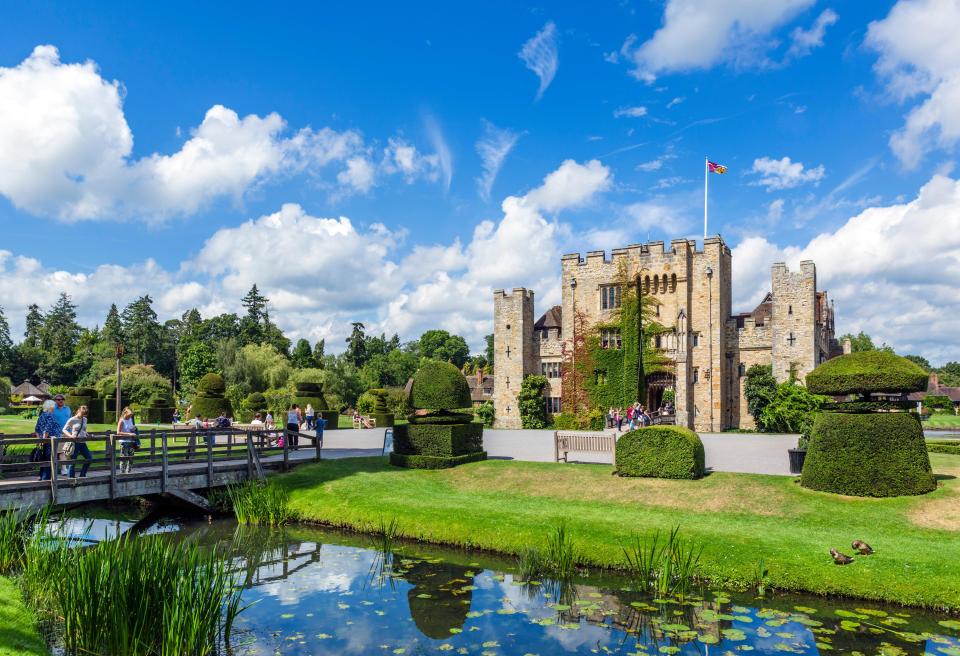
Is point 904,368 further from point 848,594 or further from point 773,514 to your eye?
point 848,594

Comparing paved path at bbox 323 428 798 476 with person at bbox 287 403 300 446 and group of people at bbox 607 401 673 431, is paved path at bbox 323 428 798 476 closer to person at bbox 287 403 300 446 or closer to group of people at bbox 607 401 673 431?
person at bbox 287 403 300 446

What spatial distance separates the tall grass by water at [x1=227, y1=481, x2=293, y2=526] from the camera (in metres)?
Answer: 15.6

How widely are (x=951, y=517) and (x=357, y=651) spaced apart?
11290 millimetres

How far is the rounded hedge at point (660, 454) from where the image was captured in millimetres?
15914

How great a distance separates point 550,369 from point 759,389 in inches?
494

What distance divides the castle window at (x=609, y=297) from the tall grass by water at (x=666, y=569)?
27865 millimetres

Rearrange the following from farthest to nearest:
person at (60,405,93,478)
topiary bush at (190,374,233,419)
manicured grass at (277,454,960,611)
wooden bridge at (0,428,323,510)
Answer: topiary bush at (190,374,233,419) → person at (60,405,93,478) → wooden bridge at (0,428,323,510) → manicured grass at (277,454,960,611)

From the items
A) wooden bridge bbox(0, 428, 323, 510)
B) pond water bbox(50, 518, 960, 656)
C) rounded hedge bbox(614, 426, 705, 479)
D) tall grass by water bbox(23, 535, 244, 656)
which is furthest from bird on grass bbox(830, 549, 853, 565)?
wooden bridge bbox(0, 428, 323, 510)

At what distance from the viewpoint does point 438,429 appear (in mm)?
19312

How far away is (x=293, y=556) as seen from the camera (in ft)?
41.7

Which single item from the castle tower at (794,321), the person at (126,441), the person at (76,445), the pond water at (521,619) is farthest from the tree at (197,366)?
the pond water at (521,619)

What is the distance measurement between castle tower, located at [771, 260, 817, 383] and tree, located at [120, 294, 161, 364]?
253ft

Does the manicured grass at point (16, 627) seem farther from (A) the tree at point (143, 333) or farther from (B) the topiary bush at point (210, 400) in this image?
(A) the tree at point (143, 333)

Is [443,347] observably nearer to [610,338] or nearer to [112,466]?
[610,338]
